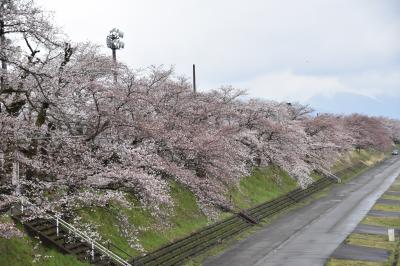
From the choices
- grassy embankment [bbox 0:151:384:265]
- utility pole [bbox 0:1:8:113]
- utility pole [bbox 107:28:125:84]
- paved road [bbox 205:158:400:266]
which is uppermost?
utility pole [bbox 107:28:125:84]

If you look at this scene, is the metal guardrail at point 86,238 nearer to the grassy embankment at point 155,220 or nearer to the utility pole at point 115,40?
the grassy embankment at point 155,220

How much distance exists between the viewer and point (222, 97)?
44.9 metres

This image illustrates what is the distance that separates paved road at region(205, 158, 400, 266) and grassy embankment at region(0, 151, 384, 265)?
3144mm

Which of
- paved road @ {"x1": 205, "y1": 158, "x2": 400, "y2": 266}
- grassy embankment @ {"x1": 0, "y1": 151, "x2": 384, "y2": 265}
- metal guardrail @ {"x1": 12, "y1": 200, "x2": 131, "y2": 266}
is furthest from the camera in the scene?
paved road @ {"x1": 205, "y1": 158, "x2": 400, "y2": 266}

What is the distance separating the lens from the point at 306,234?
3116 cm

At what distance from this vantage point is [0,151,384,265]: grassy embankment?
1814cm

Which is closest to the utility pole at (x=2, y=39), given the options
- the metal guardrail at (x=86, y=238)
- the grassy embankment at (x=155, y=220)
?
the metal guardrail at (x=86, y=238)

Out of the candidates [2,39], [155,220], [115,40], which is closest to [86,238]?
[155,220]

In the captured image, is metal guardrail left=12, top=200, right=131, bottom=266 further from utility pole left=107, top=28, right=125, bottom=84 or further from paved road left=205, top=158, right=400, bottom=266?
utility pole left=107, top=28, right=125, bottom=84

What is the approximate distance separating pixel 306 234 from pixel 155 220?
11.0m

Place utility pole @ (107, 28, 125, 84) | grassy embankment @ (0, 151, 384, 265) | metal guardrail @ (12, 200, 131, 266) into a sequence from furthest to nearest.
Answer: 1. utility pole @ (107, 28, 125, 84)
2. metal guardrail @ (12, 200, 131, 266)
3. grassy embankment @ (0, 151, 384, 265)

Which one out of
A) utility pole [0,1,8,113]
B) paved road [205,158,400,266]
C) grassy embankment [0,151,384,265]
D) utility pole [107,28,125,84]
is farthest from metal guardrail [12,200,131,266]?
utility pole [107,28,125,84]

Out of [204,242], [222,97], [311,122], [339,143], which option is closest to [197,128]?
[204,242]

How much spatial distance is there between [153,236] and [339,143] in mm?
47453
